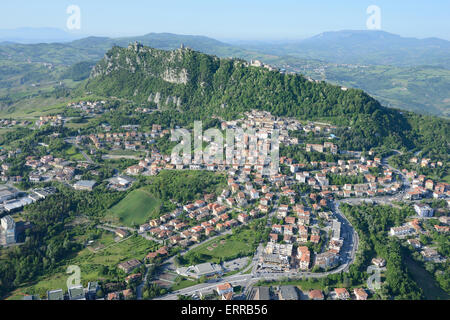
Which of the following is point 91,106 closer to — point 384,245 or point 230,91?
point 230,91

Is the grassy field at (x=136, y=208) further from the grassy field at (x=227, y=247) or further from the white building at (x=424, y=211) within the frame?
the white building at (x=424, y=211)

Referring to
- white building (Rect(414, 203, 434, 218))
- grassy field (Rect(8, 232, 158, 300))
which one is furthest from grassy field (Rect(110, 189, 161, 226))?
white building (Rect(414, 203, 434, 218))

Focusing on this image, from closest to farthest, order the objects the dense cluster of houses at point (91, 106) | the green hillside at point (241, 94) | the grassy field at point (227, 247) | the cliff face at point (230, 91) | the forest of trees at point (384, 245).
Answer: the forest of trees at point (384, 245) → the grassy field at point (227, 247) → the green hillside at point (241, 94) → the cliff face at point (230, 91) → the dense cluster of houses at point (91, 106)

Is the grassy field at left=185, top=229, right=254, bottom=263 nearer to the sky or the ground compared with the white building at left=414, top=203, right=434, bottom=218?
nearer to the ground

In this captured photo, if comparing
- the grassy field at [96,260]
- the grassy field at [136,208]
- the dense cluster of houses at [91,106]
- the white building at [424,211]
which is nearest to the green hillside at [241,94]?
the dense cluster of houses at [91,106]

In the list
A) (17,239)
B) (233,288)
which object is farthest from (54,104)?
(233,288)

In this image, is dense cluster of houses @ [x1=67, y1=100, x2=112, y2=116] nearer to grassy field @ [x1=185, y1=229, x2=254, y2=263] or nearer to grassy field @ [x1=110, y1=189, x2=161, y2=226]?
grassy field @ [x1=110, y1=189, x2=161, y2=226]

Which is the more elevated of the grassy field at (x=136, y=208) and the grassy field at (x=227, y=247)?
the grassy field at (x=136, y=208)
